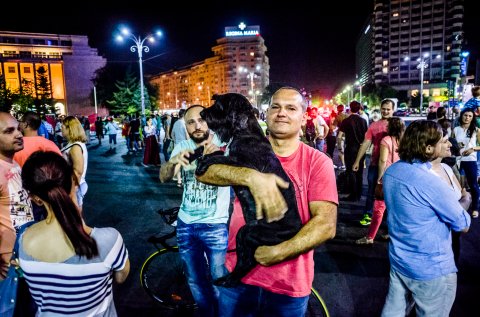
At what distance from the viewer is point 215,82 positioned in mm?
165125

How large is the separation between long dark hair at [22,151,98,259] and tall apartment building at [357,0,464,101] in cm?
13322

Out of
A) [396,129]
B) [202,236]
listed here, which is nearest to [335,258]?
[396,129]

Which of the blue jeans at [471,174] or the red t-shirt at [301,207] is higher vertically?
the red t-shirt at [301,207]

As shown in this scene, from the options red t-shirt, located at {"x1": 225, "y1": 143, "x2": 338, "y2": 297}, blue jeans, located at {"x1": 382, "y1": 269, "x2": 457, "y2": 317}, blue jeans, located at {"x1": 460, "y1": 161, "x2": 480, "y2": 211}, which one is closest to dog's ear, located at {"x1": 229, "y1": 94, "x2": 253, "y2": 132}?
red t-shirt, located at {"x1": 225, "y1": 143, "x2": 338, "y2": 297}

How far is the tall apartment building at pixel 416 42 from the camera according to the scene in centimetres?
11975

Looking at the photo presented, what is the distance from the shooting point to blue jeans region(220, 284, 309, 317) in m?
1.98

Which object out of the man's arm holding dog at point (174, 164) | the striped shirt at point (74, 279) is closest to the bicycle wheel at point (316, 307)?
the man's arm holding dog at point (174, 164)

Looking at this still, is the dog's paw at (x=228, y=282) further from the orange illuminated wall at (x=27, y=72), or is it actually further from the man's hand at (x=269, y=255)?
the orange illuminated wall at (x=27, y=72)

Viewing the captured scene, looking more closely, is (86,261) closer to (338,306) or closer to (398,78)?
(338,306)

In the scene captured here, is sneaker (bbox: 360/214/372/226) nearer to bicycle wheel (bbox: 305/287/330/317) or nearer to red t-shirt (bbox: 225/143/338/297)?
bicycle wheel (bbox: 305/287/330/317)

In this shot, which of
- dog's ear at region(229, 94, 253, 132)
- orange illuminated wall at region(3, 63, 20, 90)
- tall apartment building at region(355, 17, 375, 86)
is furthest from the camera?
tall apartment building at region(355, 17, 375, 86)

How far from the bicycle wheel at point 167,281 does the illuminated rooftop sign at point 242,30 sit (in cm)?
16468

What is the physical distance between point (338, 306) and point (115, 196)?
707 centimetres

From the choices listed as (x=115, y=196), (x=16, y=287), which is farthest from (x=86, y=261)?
(x=115, y=196)
